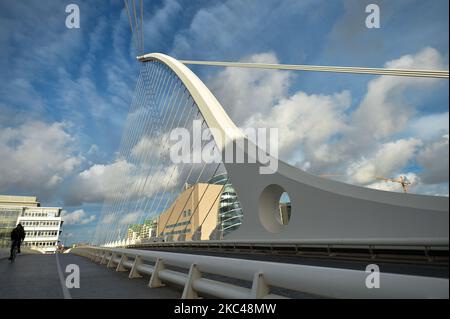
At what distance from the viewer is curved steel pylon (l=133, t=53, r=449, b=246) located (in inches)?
242

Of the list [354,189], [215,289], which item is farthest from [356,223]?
[215,289]

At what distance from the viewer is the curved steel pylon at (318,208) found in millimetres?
6156

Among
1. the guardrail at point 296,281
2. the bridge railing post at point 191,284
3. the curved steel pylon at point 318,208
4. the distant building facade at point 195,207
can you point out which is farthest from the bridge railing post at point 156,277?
the distant building facade at point 195,207

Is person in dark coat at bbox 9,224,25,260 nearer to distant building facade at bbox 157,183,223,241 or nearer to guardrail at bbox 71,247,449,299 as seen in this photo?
distant building facade at bbox 157,183,223,241

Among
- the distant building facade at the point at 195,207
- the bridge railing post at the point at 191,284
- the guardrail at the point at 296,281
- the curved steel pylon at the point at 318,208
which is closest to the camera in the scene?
the guardrail at the point at 296,281

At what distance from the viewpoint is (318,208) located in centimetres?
915

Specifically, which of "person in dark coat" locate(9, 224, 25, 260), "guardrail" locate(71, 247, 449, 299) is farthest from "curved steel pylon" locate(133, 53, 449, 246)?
"person in dark coat" locate(9, 224, 25, 260)

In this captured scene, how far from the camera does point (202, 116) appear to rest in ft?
51.8

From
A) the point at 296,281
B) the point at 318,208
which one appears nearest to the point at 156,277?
the point at 296,281

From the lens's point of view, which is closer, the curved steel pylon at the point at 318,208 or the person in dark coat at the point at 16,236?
the curved steel pylon at the point at 318,208

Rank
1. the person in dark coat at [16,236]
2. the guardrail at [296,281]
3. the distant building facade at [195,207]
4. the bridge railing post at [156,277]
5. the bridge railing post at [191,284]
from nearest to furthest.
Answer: the guardrail at [296,281] → the bridge railing post at [191,284] → the bridge railing post at [156,277] → the person in dark coat at [16,236] → the distant building facade at [195,207]

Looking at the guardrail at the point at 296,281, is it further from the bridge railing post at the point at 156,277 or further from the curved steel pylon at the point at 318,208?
the curved steel pylon at the point at 318,208

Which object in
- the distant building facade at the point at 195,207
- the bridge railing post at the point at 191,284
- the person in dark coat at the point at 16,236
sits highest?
the distant building facade at the point at 195,207
